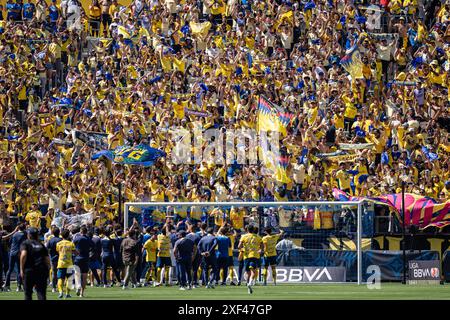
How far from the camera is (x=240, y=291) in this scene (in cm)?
3706

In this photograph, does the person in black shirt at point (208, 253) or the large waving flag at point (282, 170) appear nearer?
the person in black shirt at point (208, 253)

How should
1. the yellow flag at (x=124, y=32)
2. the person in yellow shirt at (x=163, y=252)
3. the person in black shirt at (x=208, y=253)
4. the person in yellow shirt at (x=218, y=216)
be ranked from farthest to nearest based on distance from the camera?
the yellow flag at (x=124, y=32)
the person in yellow shirt at (x=218, y=216)
the person in yellow shirt at (x=163, y=252)
the person in black shirt at (x=208, y=253)

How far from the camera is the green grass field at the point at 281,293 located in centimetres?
3444

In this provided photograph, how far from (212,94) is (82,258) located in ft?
42.0

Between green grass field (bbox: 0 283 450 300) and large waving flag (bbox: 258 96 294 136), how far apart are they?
6939mm

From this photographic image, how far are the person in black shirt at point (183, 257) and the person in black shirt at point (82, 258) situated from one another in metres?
2.85

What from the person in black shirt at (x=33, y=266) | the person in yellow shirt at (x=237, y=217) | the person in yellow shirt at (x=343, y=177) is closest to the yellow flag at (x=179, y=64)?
the person in yellow shirt at (x=343, y=177)

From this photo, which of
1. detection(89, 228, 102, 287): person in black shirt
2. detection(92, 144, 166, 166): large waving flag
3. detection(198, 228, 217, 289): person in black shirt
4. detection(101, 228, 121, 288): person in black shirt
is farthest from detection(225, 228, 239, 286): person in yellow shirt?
detection(92, 144, 166, 166): large waving flag

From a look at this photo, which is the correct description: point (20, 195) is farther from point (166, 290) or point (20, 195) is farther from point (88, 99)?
point (166, 290)

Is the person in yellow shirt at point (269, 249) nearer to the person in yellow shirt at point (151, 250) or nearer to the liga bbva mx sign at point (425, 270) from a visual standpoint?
the person in yellow shirt at point (151, 250)

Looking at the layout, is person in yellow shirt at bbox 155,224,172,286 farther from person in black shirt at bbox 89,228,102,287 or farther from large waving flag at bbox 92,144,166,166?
large waving flag at bbox 92,144,166,166

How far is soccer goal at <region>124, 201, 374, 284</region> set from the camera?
40.7 meters
